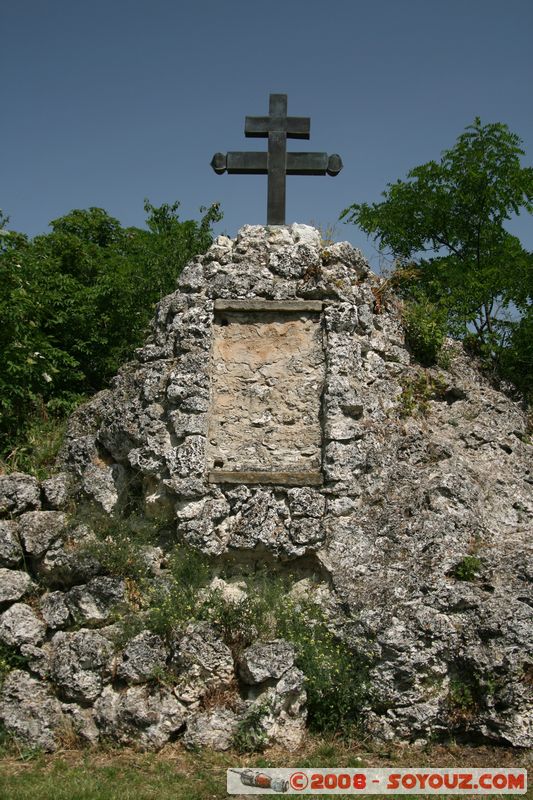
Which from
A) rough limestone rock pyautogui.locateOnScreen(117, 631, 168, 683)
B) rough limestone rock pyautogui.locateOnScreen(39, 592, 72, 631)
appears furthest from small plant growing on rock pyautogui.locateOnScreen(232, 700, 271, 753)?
rough limestone rock pyautogui.locateOnScreen(39, 592, 72, 631)

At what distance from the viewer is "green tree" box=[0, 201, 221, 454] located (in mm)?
9859

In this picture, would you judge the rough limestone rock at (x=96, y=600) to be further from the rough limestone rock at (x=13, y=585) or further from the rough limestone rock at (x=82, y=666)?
the rough limestone rock at (x=13, y=585)

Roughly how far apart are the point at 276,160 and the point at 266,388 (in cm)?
284

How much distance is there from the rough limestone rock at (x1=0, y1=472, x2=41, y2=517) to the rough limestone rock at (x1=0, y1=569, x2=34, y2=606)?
2.21ft

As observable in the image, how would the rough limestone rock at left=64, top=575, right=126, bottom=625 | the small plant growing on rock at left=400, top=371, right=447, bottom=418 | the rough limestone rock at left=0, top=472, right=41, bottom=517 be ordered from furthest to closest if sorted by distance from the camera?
the small plant growing on rock at left=400, top=371, right=447, bottom=418 < the rough limestone rock at left=0, top=472, right=41, bottom=517 < the rough limestone rock at left=64, top=575, right=126, bottom=625

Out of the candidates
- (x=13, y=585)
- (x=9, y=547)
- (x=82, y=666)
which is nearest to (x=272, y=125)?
(x=9, y=547)

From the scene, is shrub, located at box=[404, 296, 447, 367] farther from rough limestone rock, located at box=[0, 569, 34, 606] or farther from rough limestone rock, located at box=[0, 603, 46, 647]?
rough limestone rock, located at box=[0, 603, 46, 647]

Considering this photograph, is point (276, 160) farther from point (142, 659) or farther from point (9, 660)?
point (9, 660)

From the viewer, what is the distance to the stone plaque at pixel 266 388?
333 inches

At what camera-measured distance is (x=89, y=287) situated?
1148 cm

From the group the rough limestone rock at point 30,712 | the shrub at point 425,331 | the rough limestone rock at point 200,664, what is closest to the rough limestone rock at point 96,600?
the rough limestone rock at point 30,712

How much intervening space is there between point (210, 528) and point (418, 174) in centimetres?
763

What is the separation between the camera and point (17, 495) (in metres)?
8.37

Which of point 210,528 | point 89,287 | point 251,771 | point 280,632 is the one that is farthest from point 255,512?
point 89,287
